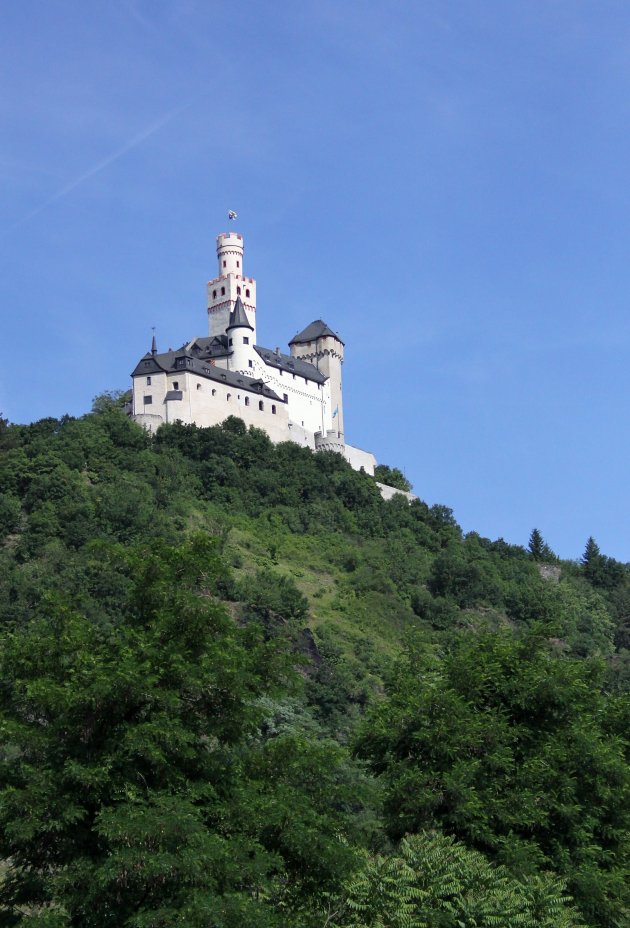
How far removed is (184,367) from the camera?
4035 inches

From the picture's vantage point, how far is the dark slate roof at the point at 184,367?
10256 centimetres

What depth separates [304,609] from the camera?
288ft

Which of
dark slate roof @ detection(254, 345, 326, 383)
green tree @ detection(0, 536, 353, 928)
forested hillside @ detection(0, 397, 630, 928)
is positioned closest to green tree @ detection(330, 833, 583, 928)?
forested hillside @ detection(0, 397, 630, 928)

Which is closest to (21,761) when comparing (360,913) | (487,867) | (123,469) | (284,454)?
(360,913)

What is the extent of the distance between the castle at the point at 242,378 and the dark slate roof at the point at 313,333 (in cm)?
9

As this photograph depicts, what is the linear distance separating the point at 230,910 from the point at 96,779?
308 centimetres

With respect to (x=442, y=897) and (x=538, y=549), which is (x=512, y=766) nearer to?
(x=442, y=897)

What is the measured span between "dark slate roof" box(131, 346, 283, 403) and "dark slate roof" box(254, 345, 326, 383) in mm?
5030

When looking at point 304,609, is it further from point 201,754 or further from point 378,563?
point 201,754

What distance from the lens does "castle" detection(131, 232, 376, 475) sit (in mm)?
102938

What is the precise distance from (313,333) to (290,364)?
10.1 metres

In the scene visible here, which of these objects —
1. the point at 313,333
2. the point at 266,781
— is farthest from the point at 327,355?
the point at 266,781

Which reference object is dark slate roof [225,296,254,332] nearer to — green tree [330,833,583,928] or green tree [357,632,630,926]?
green tree [357,632,630,926]

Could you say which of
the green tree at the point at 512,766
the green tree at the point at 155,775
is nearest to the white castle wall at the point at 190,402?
the green tree at the point at 512,766
